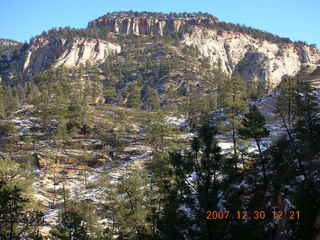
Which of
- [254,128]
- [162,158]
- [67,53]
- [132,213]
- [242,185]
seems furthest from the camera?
[67,53]

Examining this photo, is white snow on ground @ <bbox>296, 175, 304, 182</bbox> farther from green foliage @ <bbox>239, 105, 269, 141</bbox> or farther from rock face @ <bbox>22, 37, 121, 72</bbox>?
rock face @ <bbox>22, 37, 121, 72</bbox>

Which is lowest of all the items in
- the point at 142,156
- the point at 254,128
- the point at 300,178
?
the point at 142,156

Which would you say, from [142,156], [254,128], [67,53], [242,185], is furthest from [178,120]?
[67,53]

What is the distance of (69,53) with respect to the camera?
184 metres

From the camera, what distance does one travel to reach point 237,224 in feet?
59.5

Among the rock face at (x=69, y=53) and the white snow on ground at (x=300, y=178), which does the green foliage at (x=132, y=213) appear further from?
the rock face at (x=69, y=53)

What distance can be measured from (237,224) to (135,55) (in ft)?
531
